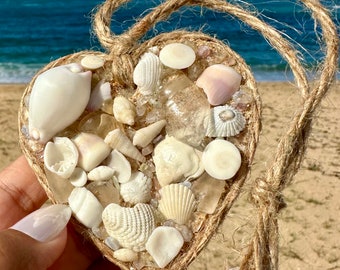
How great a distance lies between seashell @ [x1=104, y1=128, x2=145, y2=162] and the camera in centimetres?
113

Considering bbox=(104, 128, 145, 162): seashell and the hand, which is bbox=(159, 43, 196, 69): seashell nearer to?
bbox=(104, 128, 145, 162): seashell

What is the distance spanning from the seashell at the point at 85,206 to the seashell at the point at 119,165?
0.07 m

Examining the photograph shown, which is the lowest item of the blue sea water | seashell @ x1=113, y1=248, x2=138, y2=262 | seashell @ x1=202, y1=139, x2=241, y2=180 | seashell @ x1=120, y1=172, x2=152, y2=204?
the blue sea water

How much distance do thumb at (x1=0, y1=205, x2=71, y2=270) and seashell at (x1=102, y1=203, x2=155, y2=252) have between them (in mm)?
88

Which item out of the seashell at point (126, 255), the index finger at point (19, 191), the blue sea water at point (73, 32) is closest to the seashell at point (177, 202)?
the seashell at point (126, 255)

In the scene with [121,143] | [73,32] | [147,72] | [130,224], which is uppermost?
[147,72]

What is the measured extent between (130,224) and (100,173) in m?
0.12

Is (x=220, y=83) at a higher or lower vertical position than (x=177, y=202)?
higher

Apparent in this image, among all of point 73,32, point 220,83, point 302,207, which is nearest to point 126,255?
point 220,83

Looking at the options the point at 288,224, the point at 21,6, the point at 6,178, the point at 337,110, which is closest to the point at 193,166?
the point at 6,178

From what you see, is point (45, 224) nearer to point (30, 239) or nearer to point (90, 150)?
point (30, 239)

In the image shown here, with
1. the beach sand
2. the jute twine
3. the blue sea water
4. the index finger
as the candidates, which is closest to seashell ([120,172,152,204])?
the jute twine

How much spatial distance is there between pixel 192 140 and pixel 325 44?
32 cm

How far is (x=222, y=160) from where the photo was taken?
1.09 metres
